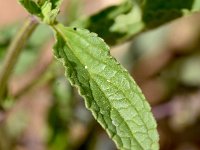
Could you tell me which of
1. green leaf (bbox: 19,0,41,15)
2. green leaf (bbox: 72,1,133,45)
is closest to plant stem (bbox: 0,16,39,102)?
green leaf (bbox: 19,0,41,15)

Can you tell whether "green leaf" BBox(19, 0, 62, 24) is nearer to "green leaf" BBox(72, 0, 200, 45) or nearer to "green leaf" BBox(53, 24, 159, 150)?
"green leaf" BBox(53, 24, 159, 150)

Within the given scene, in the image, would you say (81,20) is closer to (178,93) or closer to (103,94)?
(103,94)

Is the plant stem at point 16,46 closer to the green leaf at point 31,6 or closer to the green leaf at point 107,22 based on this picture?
the green leaf at point 31,6

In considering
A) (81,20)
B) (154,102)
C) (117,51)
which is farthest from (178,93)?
(81,20)

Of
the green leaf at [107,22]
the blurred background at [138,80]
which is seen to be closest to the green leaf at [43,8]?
the green leaf at [107,22]

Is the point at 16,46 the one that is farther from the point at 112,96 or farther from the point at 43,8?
the point at 112,96

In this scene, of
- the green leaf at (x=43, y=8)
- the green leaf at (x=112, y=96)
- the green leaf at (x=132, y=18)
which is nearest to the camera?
the green leaf at (x=112, y=96)
